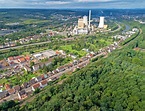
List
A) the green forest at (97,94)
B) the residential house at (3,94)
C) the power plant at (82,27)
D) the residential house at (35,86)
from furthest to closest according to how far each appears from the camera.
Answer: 1. the power plant at (82,27)
2. the residential house at (35,86)
3. the residential house at (3,94)
4. the green forest at (97,94)

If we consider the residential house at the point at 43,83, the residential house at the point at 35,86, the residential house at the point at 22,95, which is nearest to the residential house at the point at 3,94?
the residential house at the point at 22,95

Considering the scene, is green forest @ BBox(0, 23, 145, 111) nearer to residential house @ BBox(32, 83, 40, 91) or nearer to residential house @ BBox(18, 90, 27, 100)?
residential house @ BBox(18, 90, 27, 100)

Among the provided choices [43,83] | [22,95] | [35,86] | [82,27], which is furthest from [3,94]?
[82,27]

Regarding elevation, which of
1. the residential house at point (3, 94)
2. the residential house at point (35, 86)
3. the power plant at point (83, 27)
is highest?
the power plant at point (83, 27)

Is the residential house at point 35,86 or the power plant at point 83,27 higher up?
the power plant at point 83,27

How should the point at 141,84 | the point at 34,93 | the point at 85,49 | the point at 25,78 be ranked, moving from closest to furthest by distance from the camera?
the point at 141,84, the point at 34,93, the point at 25,78, the point at 85,49

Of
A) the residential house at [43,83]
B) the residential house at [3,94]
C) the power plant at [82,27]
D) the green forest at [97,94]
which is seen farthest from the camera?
the power plant at [82,27]

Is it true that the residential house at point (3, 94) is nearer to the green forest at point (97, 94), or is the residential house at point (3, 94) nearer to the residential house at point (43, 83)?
the green forest at point (97, 94)

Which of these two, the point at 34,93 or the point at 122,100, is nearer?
the point at 122,100

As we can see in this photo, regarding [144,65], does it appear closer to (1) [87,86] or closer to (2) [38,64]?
(1) [87,86]

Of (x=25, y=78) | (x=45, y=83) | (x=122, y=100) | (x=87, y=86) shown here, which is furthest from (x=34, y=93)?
(x=122, y=100)

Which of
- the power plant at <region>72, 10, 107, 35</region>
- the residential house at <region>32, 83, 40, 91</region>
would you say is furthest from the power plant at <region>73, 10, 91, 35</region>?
the residential house at <region>32, 83, 40, 91</region>
